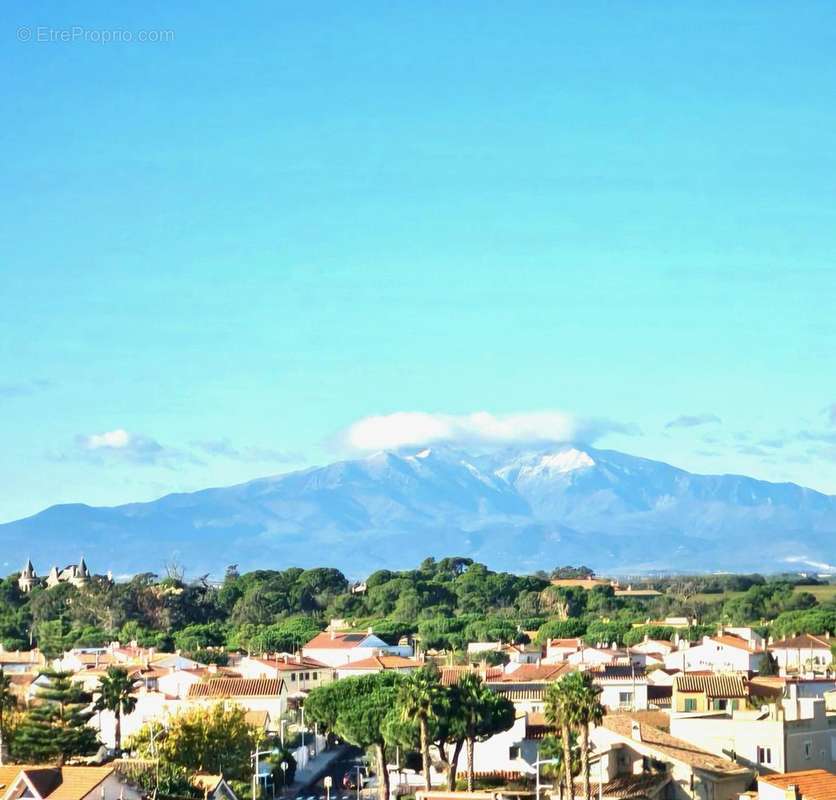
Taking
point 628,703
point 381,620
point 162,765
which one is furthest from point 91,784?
point 381,620

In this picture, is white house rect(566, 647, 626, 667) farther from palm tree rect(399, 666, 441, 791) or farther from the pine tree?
palm tree rect(399, 666, 441, 791)

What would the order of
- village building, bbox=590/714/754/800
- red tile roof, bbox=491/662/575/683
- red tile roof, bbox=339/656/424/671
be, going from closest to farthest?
1. village building, bbox=590/714/754/800
2. red tile roof, bbox=491/662/575/683
3. red tile roof, bbox=339/656/424/671

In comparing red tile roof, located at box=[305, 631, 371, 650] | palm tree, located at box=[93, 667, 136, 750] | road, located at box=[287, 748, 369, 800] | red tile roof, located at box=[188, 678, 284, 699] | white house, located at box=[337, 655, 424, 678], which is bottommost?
road, located at box=[287, 748, 369, 800]

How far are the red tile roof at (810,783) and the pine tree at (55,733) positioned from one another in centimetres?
2893

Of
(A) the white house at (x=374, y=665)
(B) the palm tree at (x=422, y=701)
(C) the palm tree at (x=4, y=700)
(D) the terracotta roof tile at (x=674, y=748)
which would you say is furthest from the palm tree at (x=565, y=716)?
(A) the white house at (x=374, y=665)

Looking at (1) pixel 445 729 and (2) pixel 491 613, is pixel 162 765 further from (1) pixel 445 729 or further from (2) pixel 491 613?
(2) pixel 491 613

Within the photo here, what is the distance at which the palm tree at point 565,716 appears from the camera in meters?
56.1

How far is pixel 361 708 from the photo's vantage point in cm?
7088

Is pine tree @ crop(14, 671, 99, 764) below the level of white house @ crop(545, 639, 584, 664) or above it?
below

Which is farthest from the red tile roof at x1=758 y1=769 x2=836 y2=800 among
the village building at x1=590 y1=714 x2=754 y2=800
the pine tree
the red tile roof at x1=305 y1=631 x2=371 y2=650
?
the red tile roof at x1=305 y1=631 x2=371 y2=650

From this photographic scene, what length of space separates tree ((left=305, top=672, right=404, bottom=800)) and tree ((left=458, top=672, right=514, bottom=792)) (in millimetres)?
3473

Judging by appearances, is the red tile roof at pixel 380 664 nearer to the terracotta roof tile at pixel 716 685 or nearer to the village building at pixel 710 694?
the terracotta roof tile at pixel 716 685

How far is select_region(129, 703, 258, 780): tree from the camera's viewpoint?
66.5m

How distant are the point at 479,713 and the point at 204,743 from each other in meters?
10.4
